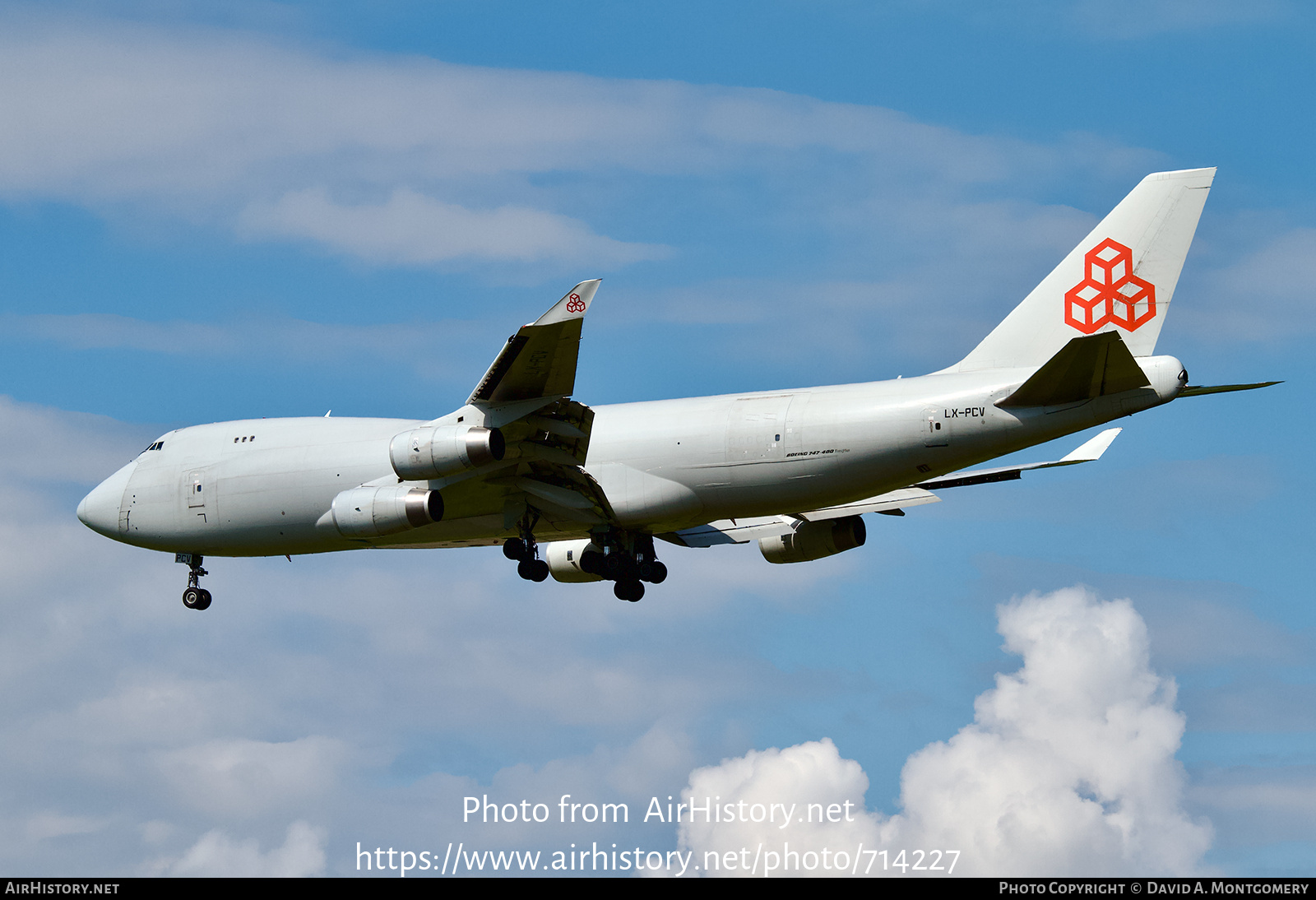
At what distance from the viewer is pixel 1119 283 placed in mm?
31531

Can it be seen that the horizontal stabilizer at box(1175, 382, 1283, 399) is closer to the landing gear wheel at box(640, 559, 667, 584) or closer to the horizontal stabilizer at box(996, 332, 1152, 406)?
the horizontal stabilizer at box(996, 332, 1152, 406)

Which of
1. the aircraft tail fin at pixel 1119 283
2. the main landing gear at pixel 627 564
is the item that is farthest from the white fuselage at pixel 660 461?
the aircraft tail fin at pixel 1119 283

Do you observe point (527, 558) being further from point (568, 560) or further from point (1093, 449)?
point (1093, 449)

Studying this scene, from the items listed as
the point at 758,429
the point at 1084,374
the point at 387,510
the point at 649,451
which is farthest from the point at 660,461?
the point at 1084,374

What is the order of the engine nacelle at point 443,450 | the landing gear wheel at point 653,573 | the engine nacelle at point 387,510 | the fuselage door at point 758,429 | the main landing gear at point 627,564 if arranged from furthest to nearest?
the landing gear wheel at point 653,573 < the main landing gear at point 627,564 < the engine nacelle at point 387,510 < the fuselage door at point 758,429 < the engine nacelle at point 443,450

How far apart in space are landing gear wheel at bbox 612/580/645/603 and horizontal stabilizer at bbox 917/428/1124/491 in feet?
22.2

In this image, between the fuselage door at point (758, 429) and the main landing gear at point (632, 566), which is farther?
the main landing gear at point (632, 566)

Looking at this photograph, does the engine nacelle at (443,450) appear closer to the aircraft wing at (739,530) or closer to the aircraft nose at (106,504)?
the aircraft wing at (739,530)

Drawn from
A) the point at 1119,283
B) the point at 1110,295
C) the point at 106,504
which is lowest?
the point at 106,504

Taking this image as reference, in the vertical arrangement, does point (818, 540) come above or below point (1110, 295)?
below

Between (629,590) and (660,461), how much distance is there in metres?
4.24

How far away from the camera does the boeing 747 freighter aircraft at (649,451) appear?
29734 mm

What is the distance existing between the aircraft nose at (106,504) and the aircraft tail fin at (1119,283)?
64.9 feet

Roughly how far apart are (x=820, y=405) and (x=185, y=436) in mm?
15456
